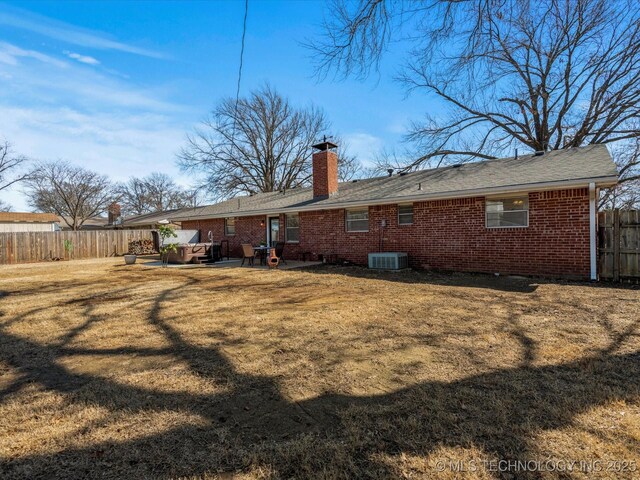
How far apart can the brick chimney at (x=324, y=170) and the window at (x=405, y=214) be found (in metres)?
3.98

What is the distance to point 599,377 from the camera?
292 centimetres

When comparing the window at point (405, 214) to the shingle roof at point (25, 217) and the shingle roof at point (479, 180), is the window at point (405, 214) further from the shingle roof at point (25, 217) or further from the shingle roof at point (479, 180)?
the shingle roof at point (25, 217)

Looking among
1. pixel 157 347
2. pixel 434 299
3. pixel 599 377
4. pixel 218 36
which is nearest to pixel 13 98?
pixel 218 36

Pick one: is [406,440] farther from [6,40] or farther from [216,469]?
[6,40]

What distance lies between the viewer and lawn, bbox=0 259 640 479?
1.94 m

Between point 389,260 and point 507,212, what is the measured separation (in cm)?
373

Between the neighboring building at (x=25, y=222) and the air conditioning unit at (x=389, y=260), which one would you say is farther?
the neighboring building at (x=25, y=222)

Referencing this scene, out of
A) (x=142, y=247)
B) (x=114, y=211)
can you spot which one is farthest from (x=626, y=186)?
(x=114, y=211)

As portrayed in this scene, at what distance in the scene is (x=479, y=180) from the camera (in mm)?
10312

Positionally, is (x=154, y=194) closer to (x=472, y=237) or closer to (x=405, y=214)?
(x=405, y=214)

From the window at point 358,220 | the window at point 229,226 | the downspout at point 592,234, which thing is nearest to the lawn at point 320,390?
the downspout at point 592,234

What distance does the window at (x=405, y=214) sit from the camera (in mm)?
11289

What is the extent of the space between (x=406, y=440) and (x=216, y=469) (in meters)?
1.16

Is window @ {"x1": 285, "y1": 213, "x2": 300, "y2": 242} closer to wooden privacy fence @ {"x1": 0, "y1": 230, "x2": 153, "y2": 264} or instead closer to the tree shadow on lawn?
the tree shadow on lawn
